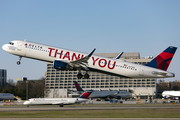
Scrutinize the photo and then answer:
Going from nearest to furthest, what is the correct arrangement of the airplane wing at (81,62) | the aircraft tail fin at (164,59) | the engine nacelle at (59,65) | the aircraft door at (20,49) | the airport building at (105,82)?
the airplane wing at (81,62), the engine nacelle at (59,65), the aircraft door at (20,49), the aircraft tail fin at (164,59), the airport building at (105,82)

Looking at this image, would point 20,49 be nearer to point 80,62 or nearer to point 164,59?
point 80,62

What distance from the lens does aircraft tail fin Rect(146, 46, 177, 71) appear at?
64438 millimetres

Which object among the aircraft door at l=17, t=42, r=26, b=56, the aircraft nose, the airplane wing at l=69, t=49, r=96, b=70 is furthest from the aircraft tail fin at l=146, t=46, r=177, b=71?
the aircraft nose

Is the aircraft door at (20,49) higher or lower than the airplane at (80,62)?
higher

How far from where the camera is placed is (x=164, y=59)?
64.9 metres

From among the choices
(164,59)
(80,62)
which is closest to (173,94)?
(164,59)

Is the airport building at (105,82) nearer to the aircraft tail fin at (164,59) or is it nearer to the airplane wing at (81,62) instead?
the aircraft tail fin at (164,59)

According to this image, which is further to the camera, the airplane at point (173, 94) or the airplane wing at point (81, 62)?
the airplane at point (173, 94)

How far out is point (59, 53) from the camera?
6144 cm

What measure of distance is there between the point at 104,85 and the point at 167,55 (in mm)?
128128

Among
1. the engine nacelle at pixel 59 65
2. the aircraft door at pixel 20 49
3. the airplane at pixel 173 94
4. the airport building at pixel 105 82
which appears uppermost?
the aircraft door at pixel 20 49

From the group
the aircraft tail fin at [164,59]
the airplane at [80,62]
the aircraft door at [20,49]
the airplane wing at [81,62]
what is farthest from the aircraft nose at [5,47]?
the aircraft tail fin at [164,59]

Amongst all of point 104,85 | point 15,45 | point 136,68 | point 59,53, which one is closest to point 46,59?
point 59,53

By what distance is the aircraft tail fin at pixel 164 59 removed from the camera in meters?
64.4
